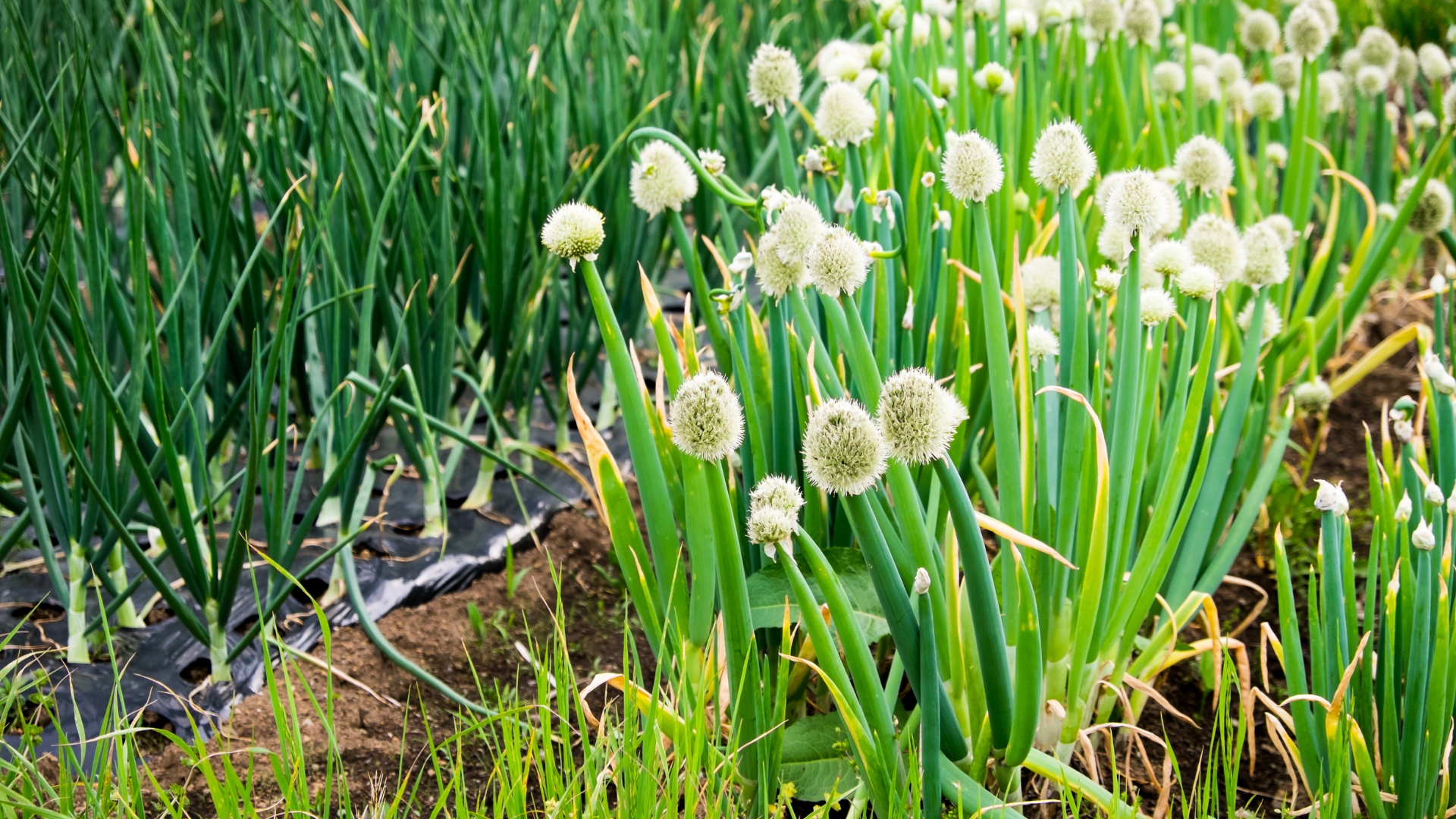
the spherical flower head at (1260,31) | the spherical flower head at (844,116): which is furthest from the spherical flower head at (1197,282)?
the spherical flower head at (1260,31)

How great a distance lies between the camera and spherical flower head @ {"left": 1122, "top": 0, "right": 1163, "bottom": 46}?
7.52ft

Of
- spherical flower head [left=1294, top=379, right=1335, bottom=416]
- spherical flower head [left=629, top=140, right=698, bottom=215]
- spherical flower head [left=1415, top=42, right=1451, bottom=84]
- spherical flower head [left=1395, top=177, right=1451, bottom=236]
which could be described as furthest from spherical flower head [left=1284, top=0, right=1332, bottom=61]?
spherical flower head [left=629, top=140, right=698, bottom=215]

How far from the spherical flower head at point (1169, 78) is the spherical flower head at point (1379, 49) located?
18.4 inches

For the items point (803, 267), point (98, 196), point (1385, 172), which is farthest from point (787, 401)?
point (1385, 172)

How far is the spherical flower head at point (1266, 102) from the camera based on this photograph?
8.01 ft

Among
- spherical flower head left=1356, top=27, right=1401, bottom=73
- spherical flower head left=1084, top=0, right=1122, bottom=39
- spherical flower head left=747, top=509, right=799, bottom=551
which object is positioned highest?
spherical flower head left=1084, top=0, right=1122, bottom=39

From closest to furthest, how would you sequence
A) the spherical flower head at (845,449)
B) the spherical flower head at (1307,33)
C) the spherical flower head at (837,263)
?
the spherical flower head at (845,449), the spherical flower head at (837,263), the spherical flower head at (1307,33)

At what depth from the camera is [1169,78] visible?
257cm

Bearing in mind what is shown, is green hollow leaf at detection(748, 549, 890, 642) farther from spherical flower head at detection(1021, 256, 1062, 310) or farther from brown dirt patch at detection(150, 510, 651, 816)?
spherical flower head at detection(1021, 256, 1062, 310)

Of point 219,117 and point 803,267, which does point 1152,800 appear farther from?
point 219,117

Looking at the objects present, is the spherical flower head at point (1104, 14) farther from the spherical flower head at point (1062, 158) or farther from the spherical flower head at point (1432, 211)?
the spherical flower head at point (1062, 158)

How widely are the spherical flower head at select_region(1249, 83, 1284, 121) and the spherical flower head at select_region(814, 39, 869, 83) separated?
950 mm

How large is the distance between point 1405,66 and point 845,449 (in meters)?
2.71

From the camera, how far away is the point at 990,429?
168cm
